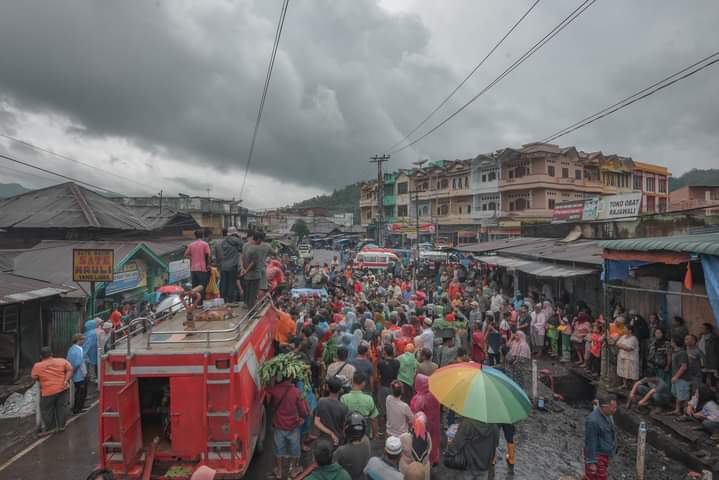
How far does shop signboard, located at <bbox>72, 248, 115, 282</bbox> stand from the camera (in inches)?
455

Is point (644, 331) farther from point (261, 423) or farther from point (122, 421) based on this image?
point (122, 421)

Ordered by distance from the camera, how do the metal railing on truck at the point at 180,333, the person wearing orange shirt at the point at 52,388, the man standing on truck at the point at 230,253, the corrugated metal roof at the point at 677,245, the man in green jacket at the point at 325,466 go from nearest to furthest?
the man in green jacket at the point at 325,466
the metal railing on truck at the point at 180,333
the corrugated metal roof at the point at 677,245
the person wearing orange shirt at the point at 52,388
the man standing on truck at the point at 230,253

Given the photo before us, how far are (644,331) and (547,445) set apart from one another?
481 cm

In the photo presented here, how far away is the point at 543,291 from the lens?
1792 centimetres

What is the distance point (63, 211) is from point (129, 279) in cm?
608

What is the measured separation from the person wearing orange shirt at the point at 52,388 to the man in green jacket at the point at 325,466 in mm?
6371

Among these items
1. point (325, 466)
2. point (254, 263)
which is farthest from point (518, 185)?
point (325, 466)

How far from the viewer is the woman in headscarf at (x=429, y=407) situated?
20.6 ft

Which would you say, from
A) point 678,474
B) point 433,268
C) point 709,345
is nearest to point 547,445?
point 678,474

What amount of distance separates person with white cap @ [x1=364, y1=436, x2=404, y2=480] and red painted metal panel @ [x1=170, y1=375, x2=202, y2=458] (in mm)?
2020

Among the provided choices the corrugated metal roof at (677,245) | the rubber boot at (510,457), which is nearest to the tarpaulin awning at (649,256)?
the corrugated metal roof at (677,245)

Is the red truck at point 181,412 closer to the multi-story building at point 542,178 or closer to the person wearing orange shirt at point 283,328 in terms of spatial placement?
the person wearing orange shirt at point 283,328

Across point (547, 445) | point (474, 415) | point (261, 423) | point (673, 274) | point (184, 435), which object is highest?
point (673, 274)

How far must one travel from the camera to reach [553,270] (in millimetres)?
13453
